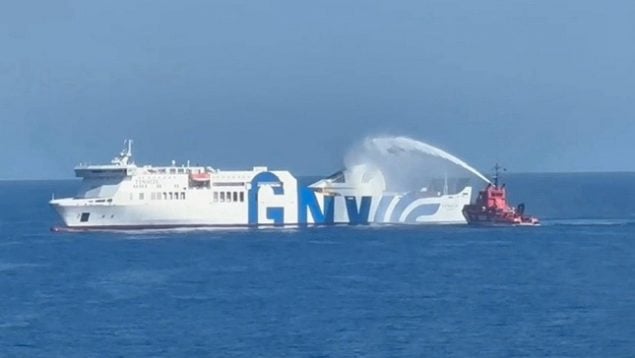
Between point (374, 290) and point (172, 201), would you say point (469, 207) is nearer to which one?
point (172, 201)

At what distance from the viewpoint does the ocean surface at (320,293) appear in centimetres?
5641

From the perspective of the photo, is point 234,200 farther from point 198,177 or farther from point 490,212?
point 490,212

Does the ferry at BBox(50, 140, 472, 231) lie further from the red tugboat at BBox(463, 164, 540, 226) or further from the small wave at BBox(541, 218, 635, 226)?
the small wave at BBox(541, 218, 635, 226)

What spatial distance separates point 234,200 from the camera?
114 meters

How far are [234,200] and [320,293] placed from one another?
43214 millimetres

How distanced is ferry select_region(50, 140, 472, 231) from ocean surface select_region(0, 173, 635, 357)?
79.2 inches

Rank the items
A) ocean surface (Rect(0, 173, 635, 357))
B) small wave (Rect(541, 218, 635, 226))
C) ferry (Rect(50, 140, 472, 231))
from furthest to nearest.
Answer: small wave (Rect(541, 218, 635, 226)) → ferry (Rect(50, 140, 472, 231)) → ocean surface (Rect(0, 173, 635, 357))

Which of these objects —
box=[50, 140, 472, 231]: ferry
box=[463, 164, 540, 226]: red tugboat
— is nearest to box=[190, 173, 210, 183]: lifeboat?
box=[50, 140, 472, 231]: ferry

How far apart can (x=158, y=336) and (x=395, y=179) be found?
2463 inches

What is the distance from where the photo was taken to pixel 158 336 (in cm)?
5806

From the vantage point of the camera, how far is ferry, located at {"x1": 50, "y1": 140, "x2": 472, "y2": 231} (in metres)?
112

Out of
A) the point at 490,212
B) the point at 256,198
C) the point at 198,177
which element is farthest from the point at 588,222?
the point at 198,177

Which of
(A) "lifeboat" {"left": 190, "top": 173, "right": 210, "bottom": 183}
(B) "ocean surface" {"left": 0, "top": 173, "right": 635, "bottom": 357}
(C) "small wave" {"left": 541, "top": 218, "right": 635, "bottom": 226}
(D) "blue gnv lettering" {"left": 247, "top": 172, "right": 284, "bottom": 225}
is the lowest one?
(B) "ocean surface" {"left": 0, "top": 173, "right": 635, "bottom": 357}

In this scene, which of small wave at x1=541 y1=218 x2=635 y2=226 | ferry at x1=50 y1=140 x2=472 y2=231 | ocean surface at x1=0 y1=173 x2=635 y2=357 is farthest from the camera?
small wave at x1=541 y1=218 x2=635 y2=226
